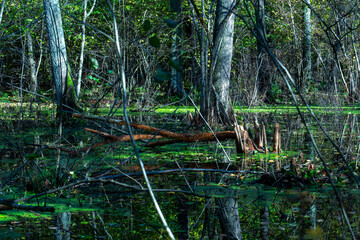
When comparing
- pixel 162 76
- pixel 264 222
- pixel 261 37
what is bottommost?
pixel 264 222

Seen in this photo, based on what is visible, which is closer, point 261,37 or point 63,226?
point 261,37

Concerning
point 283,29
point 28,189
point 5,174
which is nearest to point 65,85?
point 5,174

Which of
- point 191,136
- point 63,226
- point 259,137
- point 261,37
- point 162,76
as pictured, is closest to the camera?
point 162,76

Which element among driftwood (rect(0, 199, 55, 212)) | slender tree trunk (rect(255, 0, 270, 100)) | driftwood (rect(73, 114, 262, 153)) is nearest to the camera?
slender tree trunk (rect(255, 0, 270, 100))

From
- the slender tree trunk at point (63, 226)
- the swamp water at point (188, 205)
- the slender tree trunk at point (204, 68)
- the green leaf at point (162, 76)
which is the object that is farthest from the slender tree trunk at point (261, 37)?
the slender tree trunk at point (63, 226)

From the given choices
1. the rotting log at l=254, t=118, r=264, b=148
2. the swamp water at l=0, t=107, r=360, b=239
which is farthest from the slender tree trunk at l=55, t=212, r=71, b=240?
the rotting log at l=254, t=118, r=264, b=148

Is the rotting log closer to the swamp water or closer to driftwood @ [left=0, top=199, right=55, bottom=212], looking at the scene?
the swamp water

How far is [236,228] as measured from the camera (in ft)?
9.48

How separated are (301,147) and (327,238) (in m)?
4.32

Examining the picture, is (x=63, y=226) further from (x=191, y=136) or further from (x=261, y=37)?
(x=191, y=136)

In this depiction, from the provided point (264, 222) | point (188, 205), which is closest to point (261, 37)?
point (264, 222)

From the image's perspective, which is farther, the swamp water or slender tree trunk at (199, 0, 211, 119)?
slender tree trunk at (199, 0, 211, 119)

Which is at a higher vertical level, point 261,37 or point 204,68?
point 204,68

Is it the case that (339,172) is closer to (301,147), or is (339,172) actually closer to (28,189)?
(301,147)
